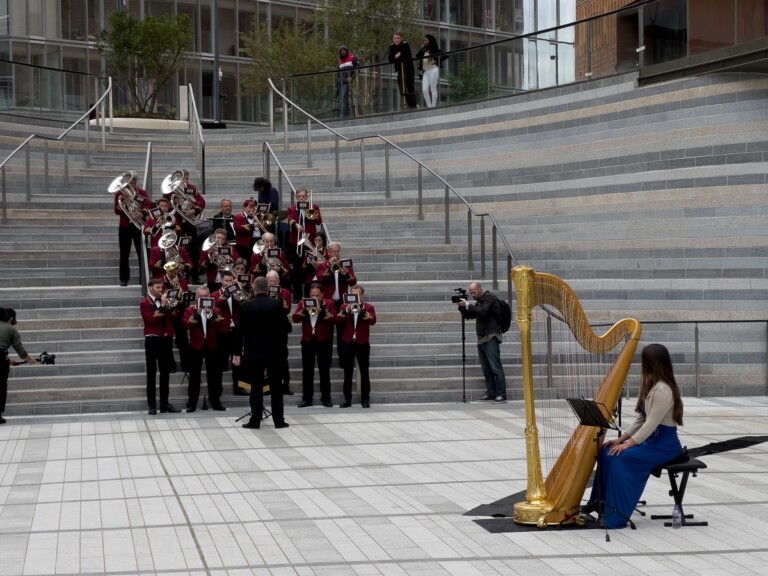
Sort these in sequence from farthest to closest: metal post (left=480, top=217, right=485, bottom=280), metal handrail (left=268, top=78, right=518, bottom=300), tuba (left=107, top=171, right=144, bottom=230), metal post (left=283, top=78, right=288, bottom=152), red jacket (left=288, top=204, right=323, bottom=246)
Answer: metal post (left=283, top=78, right=288, bottom=152)
metal post (left=480, top=217, right=485, bottom=280)
metal handrail (left=268, top=78, right=518, bottom=300)
tuba (left=107, top=171, right=144, bottom=230)
red jacket (left=288, top=204, right=323, bottom=246)

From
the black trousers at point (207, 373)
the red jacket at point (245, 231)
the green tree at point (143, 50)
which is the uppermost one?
the green tree at point (143, 50)

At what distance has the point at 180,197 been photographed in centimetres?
2067

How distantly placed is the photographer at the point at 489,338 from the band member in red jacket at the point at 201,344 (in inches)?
135

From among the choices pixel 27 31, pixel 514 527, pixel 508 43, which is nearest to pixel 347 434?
pixel 514 527

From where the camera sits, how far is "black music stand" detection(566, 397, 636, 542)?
9.13m

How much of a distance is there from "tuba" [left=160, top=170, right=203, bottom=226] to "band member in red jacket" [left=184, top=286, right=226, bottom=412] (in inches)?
155

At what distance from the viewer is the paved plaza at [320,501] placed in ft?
28.2

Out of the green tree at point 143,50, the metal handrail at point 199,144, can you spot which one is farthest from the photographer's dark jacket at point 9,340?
the green tree at point 143,50

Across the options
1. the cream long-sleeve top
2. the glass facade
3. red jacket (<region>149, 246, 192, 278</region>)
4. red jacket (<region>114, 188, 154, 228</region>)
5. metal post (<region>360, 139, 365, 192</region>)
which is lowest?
the cream long-sleeve top

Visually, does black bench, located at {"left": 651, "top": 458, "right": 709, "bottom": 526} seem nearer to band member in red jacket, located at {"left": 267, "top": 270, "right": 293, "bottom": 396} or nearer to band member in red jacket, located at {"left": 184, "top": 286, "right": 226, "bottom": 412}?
band member in red jacket, located at {"left": 267, "top": 270, "right": 293, "bottom": 396}

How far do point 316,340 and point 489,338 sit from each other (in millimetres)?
2475

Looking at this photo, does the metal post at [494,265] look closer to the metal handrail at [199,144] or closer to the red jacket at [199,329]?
the red jacket at [199,329]

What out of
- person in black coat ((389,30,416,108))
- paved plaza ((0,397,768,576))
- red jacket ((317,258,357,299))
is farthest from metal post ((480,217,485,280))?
person in black coat ((389,30,416,108))

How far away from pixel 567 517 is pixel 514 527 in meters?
0.40
